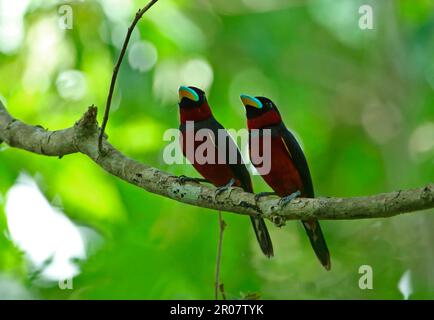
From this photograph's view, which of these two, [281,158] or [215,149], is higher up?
[215,149]

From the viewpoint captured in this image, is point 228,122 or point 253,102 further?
point 228,122

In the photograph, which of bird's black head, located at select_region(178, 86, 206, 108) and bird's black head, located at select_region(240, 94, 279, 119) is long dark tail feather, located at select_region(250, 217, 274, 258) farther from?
bird's black head, located at select_region(178, 86, 206, 108)

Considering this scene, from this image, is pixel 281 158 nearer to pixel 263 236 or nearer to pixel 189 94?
pixel 263 236

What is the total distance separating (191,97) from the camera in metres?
4.95

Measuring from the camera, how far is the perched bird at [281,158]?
494 cm

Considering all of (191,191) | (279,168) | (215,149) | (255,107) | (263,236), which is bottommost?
(191,191)

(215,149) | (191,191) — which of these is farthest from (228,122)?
(191,191)

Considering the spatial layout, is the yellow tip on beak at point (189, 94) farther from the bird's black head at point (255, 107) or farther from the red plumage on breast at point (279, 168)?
the red plumage on breast at point (279, 168)

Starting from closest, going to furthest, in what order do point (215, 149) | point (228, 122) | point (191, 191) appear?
point (191, 191) < point (215, 149) < point (228, 122)

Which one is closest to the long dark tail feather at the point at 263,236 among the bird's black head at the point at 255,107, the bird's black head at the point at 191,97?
the bird's black head at the point at 255,107

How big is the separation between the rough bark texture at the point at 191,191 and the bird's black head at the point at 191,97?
3.11 ft

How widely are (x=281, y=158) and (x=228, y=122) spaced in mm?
1601
